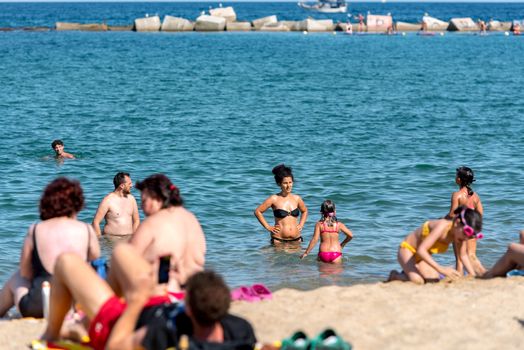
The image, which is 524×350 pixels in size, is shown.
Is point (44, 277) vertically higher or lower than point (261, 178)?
higher

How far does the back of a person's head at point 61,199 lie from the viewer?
7.70 metres

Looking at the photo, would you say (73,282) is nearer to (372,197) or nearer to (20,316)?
(20,316)

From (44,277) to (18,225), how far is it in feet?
23.2

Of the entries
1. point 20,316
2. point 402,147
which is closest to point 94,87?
point 402,147

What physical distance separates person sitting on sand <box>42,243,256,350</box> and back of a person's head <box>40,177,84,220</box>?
1011 millimetres

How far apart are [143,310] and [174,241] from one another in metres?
1.10

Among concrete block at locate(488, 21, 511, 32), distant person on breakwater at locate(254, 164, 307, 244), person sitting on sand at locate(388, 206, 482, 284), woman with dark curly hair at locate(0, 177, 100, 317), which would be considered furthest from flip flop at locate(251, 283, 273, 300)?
concrete block at locate(488, 21, 511, 32)

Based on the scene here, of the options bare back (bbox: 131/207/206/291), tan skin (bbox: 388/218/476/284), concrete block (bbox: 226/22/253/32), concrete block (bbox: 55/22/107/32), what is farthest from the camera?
concrete block (bbox: 55/22/107/32)

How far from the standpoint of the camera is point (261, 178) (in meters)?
19.3

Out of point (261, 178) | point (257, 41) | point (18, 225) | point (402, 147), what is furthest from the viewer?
point (257, 41)

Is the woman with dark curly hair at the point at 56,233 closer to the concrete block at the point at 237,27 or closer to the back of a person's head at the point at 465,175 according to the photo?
the back of a person's head at the point at 465,175

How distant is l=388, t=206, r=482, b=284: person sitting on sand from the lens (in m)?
9.27

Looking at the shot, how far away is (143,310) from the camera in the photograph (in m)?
6.48

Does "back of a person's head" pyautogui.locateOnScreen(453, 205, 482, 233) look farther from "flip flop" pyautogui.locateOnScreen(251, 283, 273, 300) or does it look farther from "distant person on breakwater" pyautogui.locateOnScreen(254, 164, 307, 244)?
"distant person on breakwater" pyautogui.locateOnScreen(254, 164, 307, 244)
